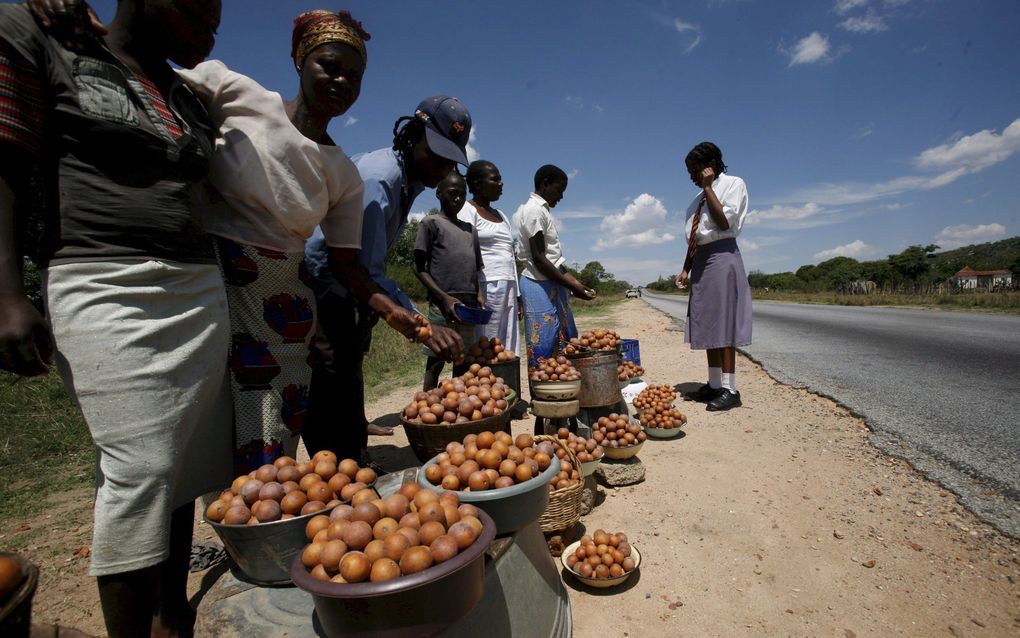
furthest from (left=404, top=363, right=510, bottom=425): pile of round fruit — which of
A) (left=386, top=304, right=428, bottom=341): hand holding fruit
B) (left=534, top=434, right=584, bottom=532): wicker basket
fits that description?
(left=534, top=434, right=584, bottom=532): wicker basket

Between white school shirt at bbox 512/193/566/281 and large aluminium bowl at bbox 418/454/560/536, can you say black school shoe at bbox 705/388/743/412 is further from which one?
large aluminium bowl at bbox 418/454/560/536

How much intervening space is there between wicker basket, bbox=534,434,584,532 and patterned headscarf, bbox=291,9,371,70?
2.34 meters

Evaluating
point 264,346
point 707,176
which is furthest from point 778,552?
point 707,176

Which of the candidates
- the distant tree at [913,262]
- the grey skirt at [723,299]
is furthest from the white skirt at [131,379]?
the distant tree at [913,262]

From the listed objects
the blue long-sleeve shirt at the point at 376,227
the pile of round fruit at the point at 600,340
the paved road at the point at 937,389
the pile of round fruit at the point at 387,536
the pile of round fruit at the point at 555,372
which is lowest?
the paved road at the point at 937,389

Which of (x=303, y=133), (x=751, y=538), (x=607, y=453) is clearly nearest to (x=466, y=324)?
(x=607, y=453)

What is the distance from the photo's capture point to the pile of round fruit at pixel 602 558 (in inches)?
95.6

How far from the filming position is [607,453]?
3.69m

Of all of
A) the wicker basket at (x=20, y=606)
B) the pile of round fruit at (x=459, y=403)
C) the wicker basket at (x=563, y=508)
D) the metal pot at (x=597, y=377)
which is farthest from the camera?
the metal pot at (x=597, y=377)

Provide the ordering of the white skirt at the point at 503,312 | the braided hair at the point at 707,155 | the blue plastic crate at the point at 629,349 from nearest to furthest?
the white skirt at the point at 503,312 → the braided hair at the point at 707,155 → the blue plastic crate at the point at 629,349

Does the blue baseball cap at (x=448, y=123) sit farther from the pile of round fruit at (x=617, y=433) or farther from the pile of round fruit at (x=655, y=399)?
the pile of round fruit at (x=655, y=399)

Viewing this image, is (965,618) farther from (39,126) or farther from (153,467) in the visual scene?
(39,126)

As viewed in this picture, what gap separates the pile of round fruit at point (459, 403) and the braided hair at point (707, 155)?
153 inches

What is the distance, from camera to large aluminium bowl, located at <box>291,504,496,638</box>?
114cm
